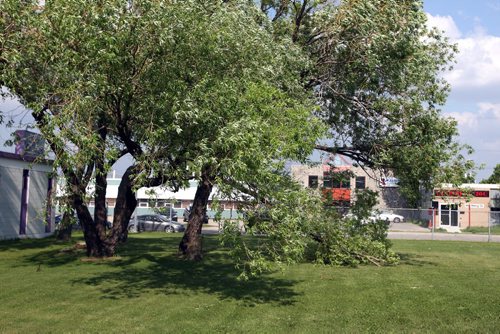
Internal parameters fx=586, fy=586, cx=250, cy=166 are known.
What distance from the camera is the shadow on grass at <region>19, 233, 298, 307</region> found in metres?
12.9

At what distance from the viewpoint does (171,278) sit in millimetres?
15391

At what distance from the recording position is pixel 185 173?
11539mm

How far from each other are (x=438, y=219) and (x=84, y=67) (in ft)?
130

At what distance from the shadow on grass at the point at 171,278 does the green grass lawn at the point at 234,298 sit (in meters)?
0.03

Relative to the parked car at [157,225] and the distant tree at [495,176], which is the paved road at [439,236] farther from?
the distant tree at [495,176]

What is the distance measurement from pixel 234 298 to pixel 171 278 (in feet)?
11.4

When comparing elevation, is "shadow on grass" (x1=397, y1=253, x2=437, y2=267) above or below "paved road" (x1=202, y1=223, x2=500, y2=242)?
below

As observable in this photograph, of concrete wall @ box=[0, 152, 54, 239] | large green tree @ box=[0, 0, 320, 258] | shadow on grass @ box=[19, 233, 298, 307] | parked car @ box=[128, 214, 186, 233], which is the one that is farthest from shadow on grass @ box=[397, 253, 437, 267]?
parked car @ box=[128, 214, 186, 233]

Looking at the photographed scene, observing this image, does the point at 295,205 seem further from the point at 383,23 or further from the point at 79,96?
the point at 383,23

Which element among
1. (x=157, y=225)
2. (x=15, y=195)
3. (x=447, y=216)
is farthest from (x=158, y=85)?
(x=447, y=216)

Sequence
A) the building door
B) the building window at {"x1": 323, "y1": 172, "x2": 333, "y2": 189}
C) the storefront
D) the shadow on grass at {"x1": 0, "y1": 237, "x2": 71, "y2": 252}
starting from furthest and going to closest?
the building door
the storefront
the shadow on grass at {"x1": 0, "y1": 237, "x2": 71, "y2": 252}
the building window at {"x1": 323, "y1": 172, "x2": 333, "y2": 189}

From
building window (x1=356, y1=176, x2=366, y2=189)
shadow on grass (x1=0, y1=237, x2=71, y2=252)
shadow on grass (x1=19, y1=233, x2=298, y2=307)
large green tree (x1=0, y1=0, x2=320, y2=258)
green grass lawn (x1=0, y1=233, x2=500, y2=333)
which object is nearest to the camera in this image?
green grass lawn (x1=0, y1=233, x2=500, y2=333)

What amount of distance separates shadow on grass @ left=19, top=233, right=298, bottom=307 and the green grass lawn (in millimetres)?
26

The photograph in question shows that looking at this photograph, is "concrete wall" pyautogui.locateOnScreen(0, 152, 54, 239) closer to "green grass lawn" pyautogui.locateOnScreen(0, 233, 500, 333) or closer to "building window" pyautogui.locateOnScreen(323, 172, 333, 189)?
"green grass lawn" pyautogui.locateOnScreen(0, 233, 500, 333)
